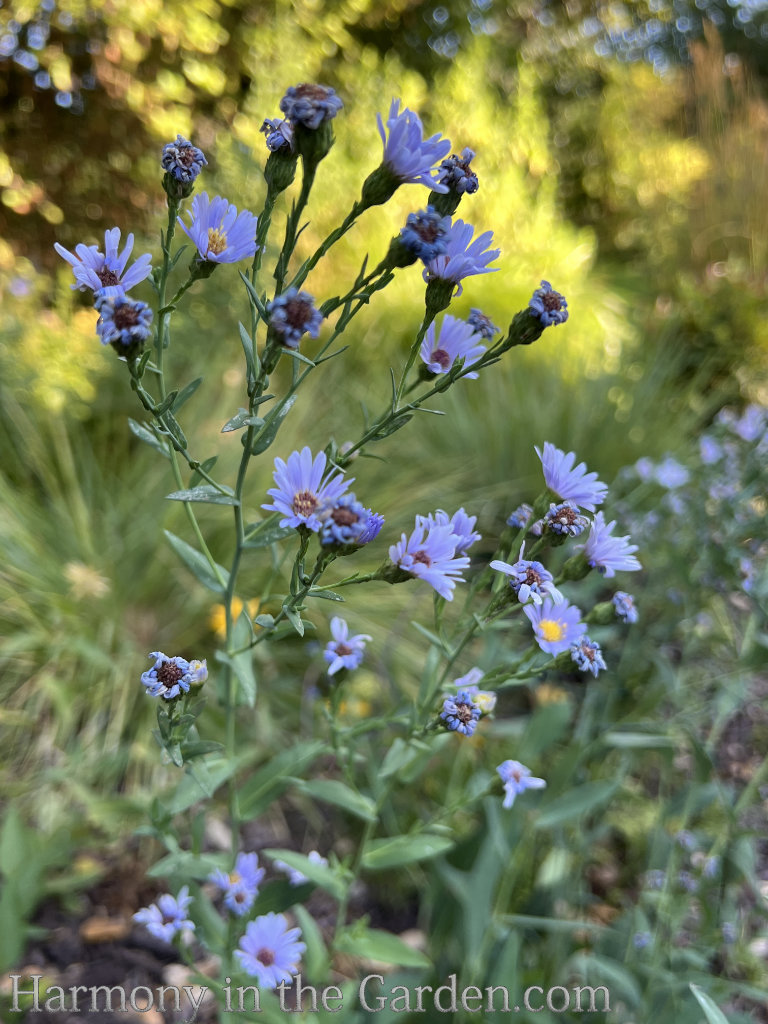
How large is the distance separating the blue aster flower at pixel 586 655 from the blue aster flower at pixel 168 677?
0.31 m

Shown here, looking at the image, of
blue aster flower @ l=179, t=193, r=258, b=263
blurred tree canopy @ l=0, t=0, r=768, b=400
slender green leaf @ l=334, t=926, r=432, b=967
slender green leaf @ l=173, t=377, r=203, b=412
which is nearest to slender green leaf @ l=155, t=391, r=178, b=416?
slender green leaf @ l=173, t=377, r=203, b=412

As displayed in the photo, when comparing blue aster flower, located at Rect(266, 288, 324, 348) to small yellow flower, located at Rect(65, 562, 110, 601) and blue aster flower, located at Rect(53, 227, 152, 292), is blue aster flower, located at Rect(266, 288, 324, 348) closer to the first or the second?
blue aster flower, located at Rect(53, 227, 152, 292)

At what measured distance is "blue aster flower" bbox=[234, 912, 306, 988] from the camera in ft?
2.15

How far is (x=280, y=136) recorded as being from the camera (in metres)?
0.53

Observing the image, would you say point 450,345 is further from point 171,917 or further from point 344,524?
point 171,917

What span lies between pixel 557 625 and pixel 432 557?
0.51ft

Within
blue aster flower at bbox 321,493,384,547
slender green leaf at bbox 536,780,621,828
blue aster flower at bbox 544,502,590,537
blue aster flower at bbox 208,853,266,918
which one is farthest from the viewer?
slender green leaf at bbox 536,780,621,828

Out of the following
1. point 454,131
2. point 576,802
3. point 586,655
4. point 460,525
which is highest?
point 454,131

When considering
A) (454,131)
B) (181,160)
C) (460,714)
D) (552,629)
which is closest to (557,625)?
(552,629)

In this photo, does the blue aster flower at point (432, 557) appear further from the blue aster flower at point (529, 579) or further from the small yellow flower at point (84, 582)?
the small yellow flower at point (84, 582)

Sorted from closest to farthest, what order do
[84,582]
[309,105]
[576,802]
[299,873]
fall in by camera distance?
1. [309,105]
2. [299,873]
3. [576,802]
4. [84,582]

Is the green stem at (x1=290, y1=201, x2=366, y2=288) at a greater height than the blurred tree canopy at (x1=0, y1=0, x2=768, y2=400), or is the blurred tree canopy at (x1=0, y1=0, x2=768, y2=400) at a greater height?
the blurred tree canopy at (x1=0, y1=0, x2=768, y2=400)

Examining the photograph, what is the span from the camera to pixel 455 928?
101 cm

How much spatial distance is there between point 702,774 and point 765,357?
250 centimetres
